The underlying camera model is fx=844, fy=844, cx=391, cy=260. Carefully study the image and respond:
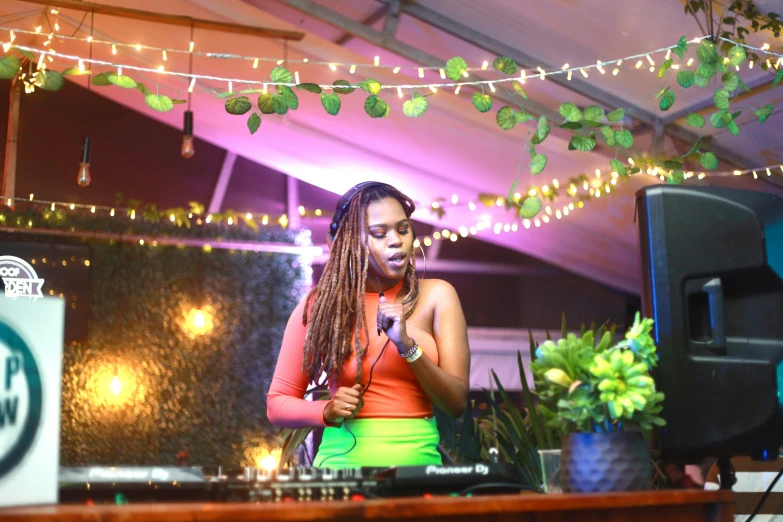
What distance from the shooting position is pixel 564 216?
5.08 m

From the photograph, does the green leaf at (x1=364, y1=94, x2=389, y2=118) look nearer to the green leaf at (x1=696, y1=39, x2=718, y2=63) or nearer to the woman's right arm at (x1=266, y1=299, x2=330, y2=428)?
the woman's right arm at (x1=266, y1=299, x2=330, y2=428)

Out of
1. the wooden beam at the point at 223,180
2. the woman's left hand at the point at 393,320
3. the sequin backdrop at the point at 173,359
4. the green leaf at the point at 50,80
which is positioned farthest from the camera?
the wooden beam at the point at 223,180

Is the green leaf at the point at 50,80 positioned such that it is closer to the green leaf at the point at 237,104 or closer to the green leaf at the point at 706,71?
the green leaf at the point at 237,104

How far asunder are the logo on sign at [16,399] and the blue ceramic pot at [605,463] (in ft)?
2.45

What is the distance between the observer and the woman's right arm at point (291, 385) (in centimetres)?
164

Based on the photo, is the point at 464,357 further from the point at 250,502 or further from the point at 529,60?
the point at 529,60

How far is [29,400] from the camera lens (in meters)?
0.98

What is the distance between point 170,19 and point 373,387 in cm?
299

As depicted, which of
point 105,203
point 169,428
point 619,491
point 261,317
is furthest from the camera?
point 105,203

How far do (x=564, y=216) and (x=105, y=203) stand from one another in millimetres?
3112

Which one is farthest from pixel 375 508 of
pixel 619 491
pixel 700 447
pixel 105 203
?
pixel 105 203

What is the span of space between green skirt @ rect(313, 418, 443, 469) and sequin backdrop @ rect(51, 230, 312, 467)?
11.7ft

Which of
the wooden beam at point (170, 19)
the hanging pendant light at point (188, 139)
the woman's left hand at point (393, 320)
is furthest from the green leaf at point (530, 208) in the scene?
the hanging pendant light at point (188, 139)

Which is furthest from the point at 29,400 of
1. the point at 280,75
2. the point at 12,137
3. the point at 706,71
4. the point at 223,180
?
the point at 223,180
